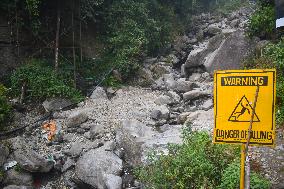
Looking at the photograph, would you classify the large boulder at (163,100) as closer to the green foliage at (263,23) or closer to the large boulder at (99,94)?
the large boulder at (99,94)

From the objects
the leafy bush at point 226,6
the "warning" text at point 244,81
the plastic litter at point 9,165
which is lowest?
the plastic litter at point 9,165

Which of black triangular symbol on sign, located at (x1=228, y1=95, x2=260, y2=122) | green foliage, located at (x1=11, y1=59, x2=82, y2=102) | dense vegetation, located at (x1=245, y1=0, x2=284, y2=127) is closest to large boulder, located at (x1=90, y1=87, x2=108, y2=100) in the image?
green foliage, located at (x1=11, y1=59, x2=82, y2=102)

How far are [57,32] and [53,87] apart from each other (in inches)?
91.4

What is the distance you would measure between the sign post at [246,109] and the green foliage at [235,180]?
909 millimetres

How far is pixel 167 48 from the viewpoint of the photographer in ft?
53.8

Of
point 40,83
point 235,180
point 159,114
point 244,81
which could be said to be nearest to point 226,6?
point 159,114

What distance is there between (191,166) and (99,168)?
7.68ft

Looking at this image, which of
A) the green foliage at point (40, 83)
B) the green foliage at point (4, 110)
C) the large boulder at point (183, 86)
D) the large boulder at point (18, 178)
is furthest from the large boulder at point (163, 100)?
the large boulder at point (18, 178)

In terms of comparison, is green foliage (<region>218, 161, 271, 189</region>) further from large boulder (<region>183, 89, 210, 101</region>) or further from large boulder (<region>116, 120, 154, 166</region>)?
large boulder (<region>183, 89, 210, 101</region>)

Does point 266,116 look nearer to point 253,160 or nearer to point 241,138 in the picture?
point 241,138

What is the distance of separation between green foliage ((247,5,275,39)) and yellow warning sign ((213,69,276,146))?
310 inches

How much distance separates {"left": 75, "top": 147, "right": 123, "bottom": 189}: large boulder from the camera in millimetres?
6871

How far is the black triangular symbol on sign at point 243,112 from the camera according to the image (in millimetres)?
3785

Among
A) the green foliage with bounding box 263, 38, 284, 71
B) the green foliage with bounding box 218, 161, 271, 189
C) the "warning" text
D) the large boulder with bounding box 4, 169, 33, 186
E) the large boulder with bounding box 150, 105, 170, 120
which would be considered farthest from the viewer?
the large boulder with bounding box 150, 105, 170, 120
